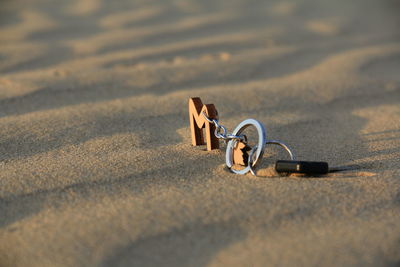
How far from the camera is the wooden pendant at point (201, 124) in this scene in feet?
5.09

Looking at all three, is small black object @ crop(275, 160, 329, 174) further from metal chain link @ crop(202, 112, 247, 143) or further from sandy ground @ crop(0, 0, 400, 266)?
metal chain link @ crop(202, 112, 247, 143)

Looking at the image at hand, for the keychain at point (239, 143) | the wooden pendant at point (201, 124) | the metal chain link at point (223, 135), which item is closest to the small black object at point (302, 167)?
the keychain at point (239, 143)

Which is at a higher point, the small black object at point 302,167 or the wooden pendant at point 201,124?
the wooden pendant at point 201,124

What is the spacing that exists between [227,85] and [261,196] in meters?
1.20

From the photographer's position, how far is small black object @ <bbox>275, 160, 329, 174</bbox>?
4.37ft

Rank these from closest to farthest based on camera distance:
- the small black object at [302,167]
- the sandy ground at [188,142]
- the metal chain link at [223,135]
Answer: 1. the sandy ground at [188,142]
2. the small black object at [302,167]
3. the metal chain link at [223,135]

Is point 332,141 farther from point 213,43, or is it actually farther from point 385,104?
point 213,43

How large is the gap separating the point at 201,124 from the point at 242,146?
0.18 metres

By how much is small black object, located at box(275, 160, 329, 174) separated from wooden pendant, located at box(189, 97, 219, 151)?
0.29m

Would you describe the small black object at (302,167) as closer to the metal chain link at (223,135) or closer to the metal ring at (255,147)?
the metal ring at (255,147)

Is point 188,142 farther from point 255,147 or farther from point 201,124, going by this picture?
point 255,147

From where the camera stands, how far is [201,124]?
159cm

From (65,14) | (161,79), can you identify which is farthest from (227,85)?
(65,14)

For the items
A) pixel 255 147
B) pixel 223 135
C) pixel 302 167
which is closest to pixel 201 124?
pixel 223 135
